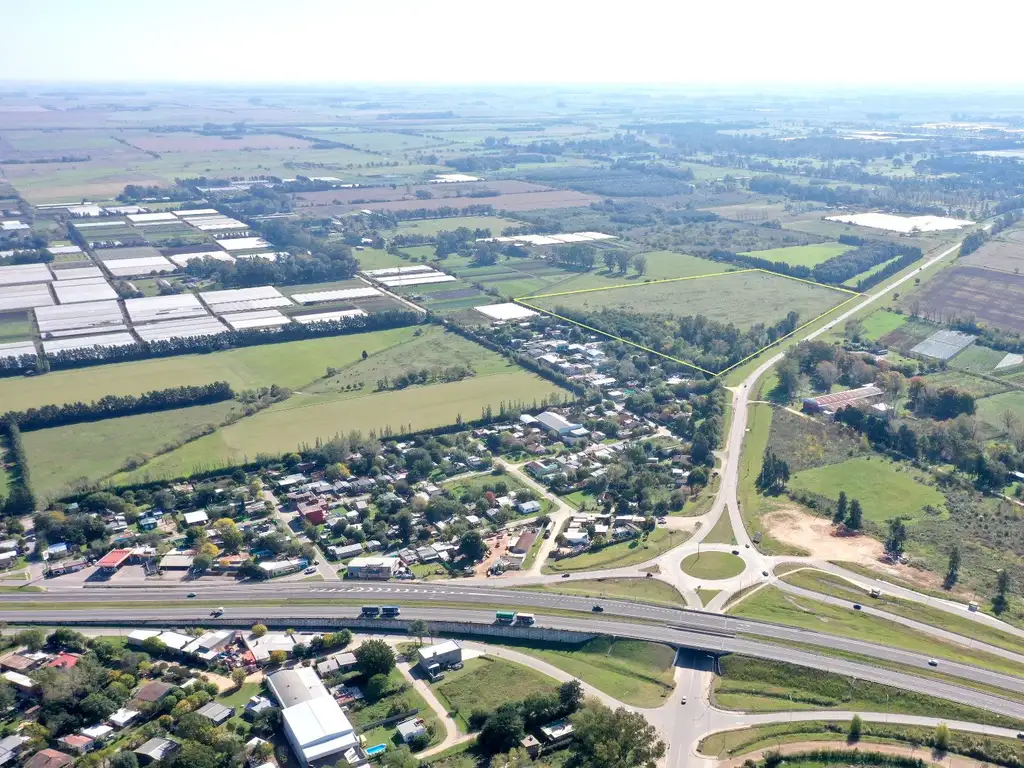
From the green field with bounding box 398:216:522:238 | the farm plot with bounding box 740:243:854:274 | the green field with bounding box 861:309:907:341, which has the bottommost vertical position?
the green field with bounding box 861:309:907:341

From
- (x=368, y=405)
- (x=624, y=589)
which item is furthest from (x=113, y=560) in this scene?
(x=624, y=589)

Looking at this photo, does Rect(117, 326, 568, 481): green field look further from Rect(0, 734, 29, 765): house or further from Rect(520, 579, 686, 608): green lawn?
Rect(0, 734, 29, 765): house

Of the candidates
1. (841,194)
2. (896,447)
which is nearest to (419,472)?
(896,447)

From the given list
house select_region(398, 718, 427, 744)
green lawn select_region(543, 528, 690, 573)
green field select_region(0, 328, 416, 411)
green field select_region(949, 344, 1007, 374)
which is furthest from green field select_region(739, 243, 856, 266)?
house select_region(398, 718, 427, 744)

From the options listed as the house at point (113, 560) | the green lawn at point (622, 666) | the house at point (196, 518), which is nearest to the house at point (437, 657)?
the green lawn at point (622, 666)

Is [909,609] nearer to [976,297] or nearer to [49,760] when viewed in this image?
[49,760]

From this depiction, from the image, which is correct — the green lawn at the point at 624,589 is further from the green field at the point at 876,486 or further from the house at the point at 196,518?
the house at the point at 196,518
